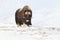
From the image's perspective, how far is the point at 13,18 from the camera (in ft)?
2.52

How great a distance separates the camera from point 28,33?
2.43ft

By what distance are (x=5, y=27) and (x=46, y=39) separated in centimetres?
25

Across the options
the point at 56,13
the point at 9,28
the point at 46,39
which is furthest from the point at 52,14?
the point at 9,28

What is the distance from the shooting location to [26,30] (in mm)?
750

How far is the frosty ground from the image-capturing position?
28.8 inches

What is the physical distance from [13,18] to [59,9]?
290 mm

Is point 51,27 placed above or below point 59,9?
below

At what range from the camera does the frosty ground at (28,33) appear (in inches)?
28.8

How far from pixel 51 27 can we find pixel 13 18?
0.24 metres

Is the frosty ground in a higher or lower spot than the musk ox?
Result: lower

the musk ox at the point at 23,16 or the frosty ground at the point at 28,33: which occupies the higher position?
the musk ox at the point at 23,16

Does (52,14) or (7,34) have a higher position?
(52,14)

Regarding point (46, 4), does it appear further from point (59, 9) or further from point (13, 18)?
point (13, 18)

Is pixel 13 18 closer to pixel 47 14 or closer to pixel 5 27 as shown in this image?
pixel 5 27
